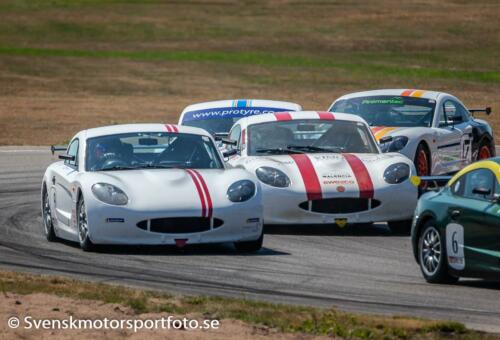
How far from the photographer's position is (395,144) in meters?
19.4

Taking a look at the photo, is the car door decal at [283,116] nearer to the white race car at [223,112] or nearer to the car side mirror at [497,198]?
the white race car at [223,112]

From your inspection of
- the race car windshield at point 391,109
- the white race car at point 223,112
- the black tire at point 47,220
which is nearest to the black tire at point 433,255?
the black tire at point 47,220

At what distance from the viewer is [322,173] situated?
15977mm

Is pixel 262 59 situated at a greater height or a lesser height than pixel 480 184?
lesser

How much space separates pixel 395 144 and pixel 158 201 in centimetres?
634

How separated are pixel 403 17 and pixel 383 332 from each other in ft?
210

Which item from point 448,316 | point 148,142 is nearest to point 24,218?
point 148,142

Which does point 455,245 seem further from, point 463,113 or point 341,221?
point 463,113

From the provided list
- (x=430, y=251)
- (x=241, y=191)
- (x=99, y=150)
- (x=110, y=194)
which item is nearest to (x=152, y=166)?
(x=99, y=150)

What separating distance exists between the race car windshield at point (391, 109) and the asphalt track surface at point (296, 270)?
14.3 feet

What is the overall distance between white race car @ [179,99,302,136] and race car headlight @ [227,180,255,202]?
267 inches

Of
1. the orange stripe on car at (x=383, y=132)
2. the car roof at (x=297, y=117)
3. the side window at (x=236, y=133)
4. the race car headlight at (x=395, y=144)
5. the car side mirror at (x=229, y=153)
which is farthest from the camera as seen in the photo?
the orange stripe on car at (x=383, y=132)

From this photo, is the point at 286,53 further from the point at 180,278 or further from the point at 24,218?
the point at 180,278

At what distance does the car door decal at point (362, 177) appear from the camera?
51.9 feet
